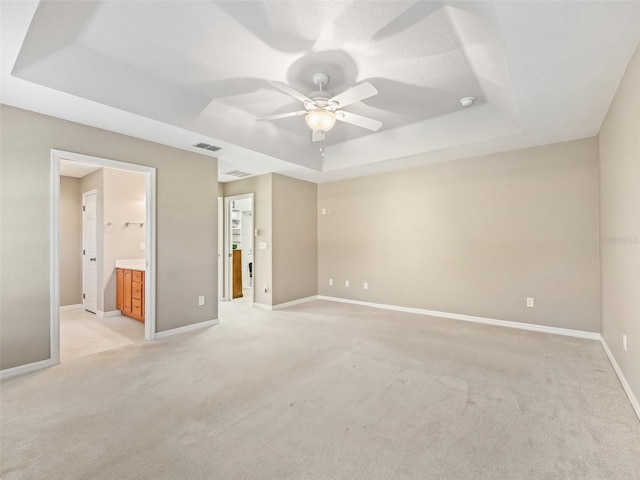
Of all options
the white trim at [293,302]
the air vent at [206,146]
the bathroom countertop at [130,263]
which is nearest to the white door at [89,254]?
the bathroom countertop at [130,263]

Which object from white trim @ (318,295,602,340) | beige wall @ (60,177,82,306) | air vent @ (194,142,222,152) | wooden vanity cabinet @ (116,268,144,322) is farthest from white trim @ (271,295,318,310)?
beige wall @ (60,177,82,306)

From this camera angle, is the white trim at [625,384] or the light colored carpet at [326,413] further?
the white trim at [625,384]

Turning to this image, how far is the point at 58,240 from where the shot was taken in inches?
122

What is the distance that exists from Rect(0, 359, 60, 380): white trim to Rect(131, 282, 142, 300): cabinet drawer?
1656 millimetres

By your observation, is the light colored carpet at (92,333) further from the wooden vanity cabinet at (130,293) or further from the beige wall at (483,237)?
the beige wall at (483,237)

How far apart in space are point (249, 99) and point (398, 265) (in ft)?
11.8

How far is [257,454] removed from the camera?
5.85 feet

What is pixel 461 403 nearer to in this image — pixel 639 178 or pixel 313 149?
pixel 639 178

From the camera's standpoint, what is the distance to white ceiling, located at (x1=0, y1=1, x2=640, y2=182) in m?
2.06

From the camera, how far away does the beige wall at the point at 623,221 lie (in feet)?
7.18

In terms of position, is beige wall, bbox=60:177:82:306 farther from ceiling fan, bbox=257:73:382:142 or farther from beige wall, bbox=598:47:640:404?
beige wall, bbox=598:47:640:404

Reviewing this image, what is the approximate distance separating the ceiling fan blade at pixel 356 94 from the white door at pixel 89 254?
4895 mm

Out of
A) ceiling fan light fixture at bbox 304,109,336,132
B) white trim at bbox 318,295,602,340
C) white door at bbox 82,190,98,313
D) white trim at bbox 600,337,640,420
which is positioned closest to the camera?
white trim at bbox 600,337,640,420

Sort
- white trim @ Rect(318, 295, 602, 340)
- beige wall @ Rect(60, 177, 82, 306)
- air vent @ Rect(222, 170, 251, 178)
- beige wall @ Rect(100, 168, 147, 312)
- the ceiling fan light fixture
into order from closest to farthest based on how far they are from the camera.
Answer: the ceiling fan light fixture
white trim @ Rect(318, 295, 602, 340)
beige wall @ Rect(100, 168, 147, 312)
air vent @ Rect(222, 170, 251, 178)
beige wall @ Rect(60, 177, 82, 306)
